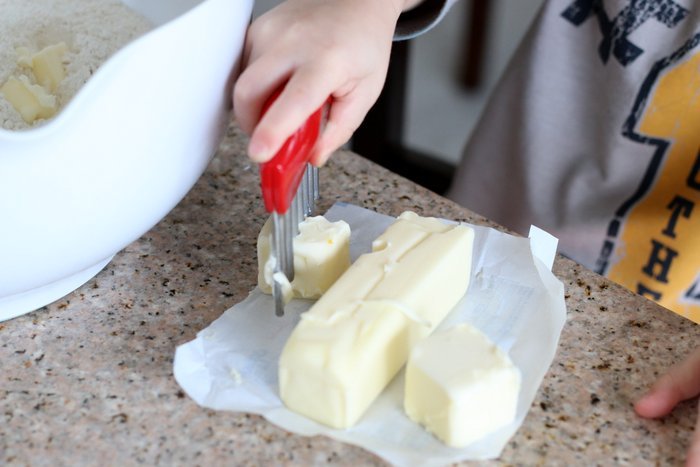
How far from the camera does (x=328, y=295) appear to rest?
61cm

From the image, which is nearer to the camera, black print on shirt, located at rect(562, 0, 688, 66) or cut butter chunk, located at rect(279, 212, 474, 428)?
cut butter chunk, located at rect(279, 212, 474, 428)

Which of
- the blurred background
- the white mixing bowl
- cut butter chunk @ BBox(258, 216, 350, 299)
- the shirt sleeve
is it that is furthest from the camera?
the blurred background

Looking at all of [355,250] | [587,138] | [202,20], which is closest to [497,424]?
[355,250]

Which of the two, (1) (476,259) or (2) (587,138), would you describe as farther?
(2) (587,138)

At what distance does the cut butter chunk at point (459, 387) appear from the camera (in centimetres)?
55

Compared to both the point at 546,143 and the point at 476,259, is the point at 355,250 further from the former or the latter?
the point at 546,143

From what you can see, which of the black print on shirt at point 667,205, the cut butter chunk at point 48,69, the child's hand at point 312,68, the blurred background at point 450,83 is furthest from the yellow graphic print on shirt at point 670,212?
the blurred background at point 450,83

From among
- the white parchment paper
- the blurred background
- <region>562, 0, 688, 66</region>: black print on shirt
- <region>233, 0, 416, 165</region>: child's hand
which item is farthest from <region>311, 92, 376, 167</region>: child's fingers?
the blurred background

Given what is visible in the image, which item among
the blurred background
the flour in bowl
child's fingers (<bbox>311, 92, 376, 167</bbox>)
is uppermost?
the flour in bowl

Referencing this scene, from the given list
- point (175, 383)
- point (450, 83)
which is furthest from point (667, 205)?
point (450, 83)

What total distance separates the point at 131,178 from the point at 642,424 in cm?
41

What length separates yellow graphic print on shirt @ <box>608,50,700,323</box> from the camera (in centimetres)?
94

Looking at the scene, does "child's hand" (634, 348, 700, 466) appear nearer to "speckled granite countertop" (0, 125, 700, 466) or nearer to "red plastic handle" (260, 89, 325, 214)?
"speckled granite countertop" (0, 125, 700, 466)

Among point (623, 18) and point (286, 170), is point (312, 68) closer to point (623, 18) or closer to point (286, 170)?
point (286, 170)
